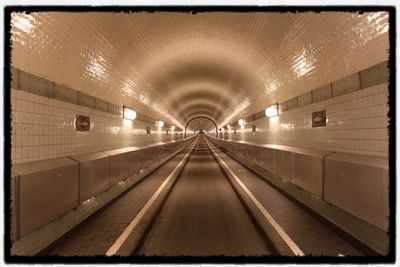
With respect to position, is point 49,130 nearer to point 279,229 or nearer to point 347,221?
point 279,229

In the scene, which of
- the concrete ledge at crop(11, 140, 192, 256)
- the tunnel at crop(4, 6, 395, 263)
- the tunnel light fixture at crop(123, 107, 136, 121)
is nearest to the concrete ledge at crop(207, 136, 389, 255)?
the tunnel at crop(4, 6, 395, 263)

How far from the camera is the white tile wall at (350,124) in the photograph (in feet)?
13.2

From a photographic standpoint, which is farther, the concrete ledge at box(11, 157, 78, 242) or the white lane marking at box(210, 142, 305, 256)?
the white lane marking at box(210, 142, 305, 256)

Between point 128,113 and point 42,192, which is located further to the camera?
point 128,113

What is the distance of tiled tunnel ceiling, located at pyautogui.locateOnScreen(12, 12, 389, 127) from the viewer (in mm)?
4004

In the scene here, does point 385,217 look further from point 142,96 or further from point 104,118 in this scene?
point 142,96

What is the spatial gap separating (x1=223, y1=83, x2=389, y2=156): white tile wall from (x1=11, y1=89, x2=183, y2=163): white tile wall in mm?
5990

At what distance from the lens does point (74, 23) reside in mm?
4324

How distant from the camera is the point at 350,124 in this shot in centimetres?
489

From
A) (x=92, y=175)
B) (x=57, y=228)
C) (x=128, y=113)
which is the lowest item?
(x=57, y=228)

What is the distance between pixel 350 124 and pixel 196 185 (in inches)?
210

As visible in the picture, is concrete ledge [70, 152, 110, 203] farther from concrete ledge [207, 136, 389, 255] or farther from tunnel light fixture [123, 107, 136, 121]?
concrete ledge [207, 136, 389, 255]

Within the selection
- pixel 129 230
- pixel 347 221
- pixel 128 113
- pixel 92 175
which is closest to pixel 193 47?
pixel 128 113

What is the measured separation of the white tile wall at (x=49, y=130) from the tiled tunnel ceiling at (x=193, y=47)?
0.58 meters
